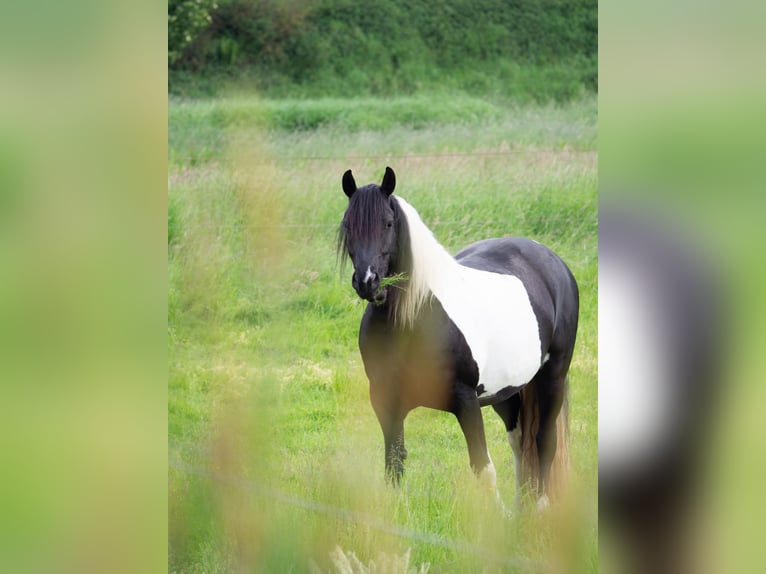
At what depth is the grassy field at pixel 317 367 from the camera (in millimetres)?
1970

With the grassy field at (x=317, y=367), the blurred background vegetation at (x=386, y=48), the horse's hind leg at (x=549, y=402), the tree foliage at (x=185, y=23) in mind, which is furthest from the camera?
the blurred background vegetation at (x=386, y=48)

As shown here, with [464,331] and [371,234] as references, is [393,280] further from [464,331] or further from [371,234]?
[464,331]

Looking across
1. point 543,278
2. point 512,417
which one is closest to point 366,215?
point 543,278

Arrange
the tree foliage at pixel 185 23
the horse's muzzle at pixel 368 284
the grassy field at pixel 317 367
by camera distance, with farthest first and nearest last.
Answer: the tree foliage at pixel 185 23, the grassy field at pixel 317 367, the horse's muzzle at pixel 368 284

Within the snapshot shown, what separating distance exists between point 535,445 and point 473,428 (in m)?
0.21

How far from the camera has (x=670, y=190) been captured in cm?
117

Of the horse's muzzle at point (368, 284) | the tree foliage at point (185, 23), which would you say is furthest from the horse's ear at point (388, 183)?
the tree foliage at point (185, 23)

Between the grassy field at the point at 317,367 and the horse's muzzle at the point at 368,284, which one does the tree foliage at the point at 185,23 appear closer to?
the grassy field at the point at 317,367

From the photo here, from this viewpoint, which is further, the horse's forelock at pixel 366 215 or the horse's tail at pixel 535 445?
the horse's tail at pixel 535 445

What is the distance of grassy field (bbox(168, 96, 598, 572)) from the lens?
77.5 inches

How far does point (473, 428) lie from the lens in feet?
6.50

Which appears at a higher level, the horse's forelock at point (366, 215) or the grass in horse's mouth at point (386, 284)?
the horse's forelock at point (366, 215)

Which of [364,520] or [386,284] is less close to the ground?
[386,284]

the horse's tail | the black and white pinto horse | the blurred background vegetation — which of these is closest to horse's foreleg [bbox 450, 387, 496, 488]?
the black and white pinto horse
